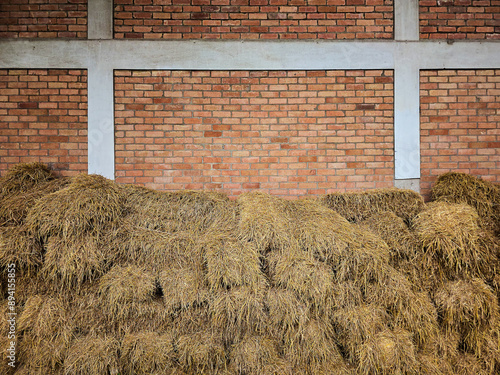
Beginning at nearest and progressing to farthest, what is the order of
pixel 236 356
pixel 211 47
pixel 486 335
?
pixel 236 356, pixel 486 335, pixel 211 47

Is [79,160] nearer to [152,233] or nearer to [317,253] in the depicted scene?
[152,233]

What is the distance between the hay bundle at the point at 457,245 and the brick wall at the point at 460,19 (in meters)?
2.44

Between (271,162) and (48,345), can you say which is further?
(271,162)

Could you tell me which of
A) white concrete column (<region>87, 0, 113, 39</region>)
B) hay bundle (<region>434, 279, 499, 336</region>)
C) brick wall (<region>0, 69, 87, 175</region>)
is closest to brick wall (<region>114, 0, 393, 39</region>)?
white concrete column (<region>87, 0, 113, 39</region>)

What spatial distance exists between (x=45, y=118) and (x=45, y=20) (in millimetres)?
1198

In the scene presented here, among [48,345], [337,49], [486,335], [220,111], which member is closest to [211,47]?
[220,111]

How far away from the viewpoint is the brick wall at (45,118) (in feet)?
12.7

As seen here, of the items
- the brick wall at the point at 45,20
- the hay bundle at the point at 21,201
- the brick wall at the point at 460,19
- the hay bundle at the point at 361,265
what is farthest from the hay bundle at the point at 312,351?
the brick wall at the point at 45,20

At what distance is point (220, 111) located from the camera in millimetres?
3916

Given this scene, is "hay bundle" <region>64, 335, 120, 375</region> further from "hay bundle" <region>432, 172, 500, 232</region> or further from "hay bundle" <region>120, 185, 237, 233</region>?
"hay bundle" <region>432, 172, 500, 232</region>

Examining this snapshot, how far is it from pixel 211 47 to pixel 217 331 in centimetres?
316

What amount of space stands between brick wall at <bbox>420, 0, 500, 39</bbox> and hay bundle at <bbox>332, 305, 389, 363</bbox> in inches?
134

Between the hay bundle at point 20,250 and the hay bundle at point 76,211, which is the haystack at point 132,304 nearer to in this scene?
the hay bundle at point 76,211

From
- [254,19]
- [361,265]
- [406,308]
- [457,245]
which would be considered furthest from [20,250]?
[457,245]
